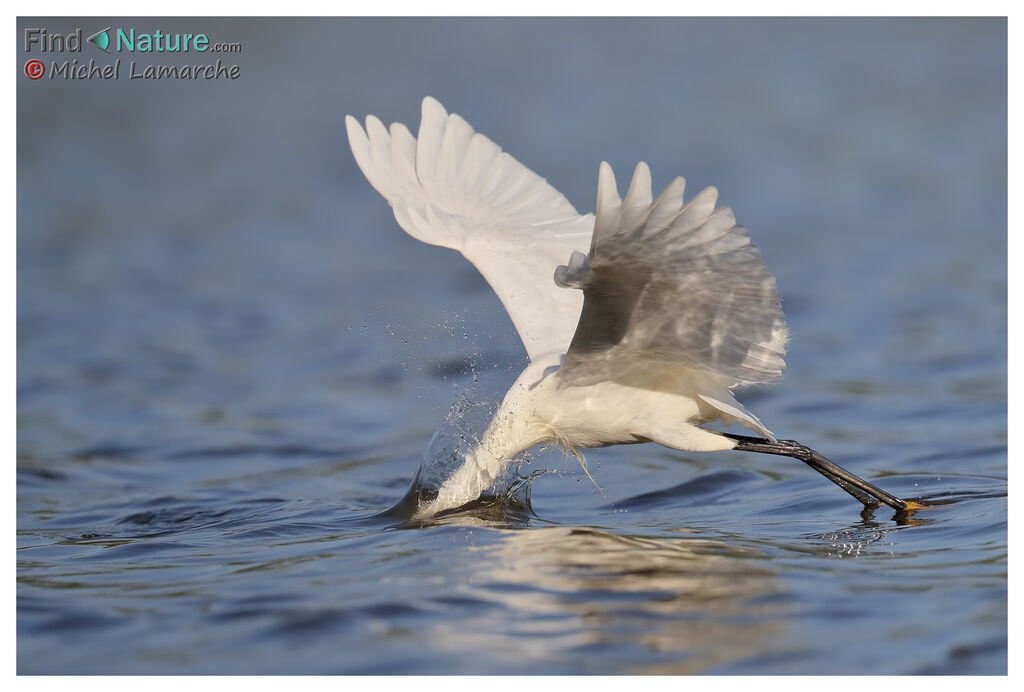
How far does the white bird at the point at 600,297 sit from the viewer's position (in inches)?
189

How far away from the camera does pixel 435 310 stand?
12.1m

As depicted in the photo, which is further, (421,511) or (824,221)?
(824,221)

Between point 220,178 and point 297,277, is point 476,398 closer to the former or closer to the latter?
point 297,277

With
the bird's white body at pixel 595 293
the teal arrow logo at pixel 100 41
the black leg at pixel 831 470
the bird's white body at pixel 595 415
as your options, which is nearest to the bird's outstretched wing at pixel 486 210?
the bird's white body at pixel 595 293

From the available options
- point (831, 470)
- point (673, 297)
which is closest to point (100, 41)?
point (673, 297)

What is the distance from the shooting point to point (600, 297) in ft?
17.0

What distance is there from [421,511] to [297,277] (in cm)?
743

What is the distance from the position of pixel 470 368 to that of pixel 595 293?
521 centimetres

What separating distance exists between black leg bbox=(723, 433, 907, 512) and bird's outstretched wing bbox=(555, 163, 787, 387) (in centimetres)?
70

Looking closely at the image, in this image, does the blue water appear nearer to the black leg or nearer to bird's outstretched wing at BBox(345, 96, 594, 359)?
the black leg

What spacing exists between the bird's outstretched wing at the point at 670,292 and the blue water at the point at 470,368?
0.91 metres

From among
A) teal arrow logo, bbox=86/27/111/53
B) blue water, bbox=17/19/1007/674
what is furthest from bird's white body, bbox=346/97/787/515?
teal arrow logo, bbox=86/27/111/53

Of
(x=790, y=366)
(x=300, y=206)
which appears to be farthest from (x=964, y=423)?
(x=300, y=206)

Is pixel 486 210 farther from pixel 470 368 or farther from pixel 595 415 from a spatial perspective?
pixel 470 368
